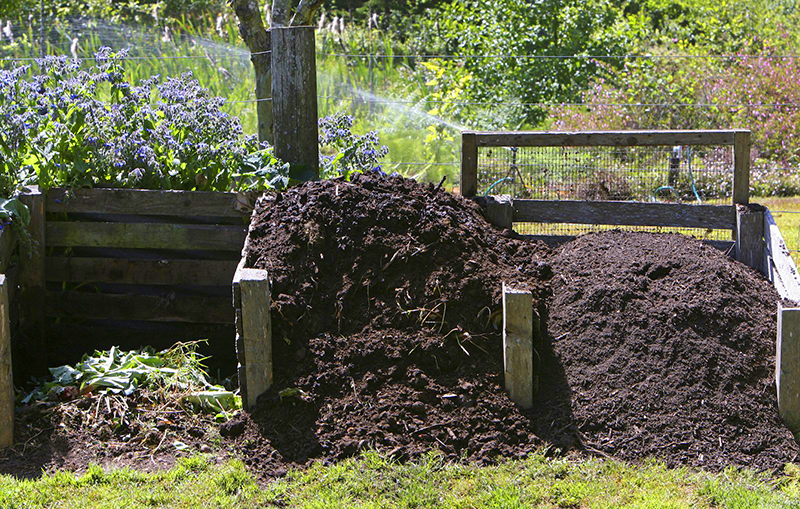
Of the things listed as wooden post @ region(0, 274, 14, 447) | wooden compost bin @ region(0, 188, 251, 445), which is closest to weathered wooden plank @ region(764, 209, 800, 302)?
wooden compost bin @ region(0, 188, 251, 445)

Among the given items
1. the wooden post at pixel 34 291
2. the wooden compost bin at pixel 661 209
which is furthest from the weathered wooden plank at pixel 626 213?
the wooden post at pixel 34 291

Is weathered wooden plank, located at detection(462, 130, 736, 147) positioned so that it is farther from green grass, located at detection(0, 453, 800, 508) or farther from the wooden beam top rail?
green grass, located at detection(0, 453, 800, 508)

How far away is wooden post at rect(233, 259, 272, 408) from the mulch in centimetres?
9

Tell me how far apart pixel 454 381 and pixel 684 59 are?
396 inches

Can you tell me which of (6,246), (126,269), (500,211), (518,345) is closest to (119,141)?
(126,269)

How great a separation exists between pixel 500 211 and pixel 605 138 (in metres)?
0.85

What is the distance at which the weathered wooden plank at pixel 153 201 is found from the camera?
5512 mm

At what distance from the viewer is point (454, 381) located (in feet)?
14.5

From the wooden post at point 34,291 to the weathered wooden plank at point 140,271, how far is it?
0.14 meters

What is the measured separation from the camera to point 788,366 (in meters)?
4.28

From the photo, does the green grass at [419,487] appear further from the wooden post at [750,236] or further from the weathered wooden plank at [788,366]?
the wooden post at [750,236]

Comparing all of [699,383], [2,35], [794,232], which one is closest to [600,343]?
[699,383]

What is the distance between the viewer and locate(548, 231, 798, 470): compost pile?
4172 millimetres

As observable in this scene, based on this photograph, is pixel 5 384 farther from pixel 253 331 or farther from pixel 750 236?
pixel 750 236
